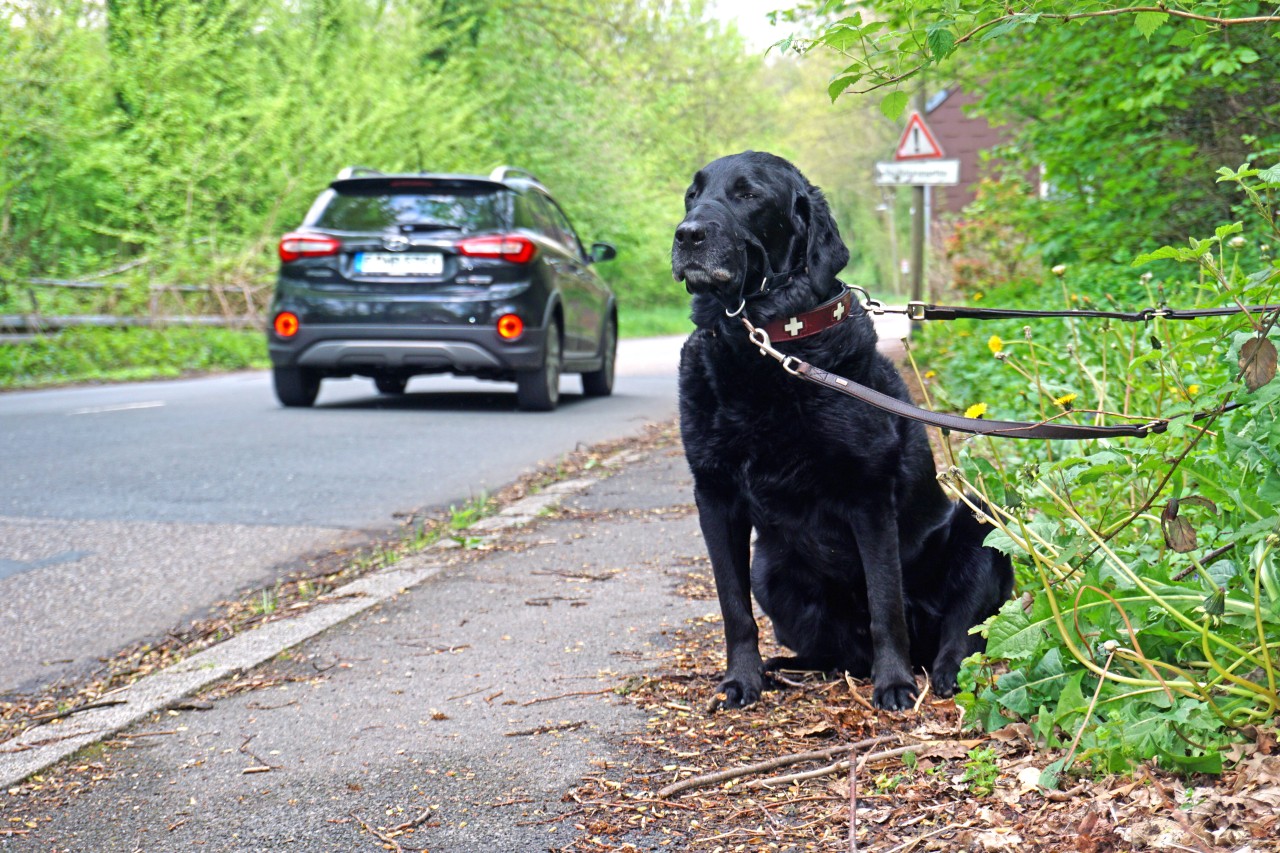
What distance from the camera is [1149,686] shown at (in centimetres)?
251

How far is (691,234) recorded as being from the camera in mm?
3438

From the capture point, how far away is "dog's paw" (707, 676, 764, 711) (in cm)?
342

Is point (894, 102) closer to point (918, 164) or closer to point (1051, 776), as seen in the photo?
point (1051, 776)

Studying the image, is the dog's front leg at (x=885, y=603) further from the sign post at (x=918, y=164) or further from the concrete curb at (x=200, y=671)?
the sign post at (x=918, y=164)

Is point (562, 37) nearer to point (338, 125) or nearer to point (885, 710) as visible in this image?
point (338, 125)

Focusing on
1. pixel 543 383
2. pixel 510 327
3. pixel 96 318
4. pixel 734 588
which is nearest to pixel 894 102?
pixel 734 588

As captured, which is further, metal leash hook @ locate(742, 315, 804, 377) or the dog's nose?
the dog's nose

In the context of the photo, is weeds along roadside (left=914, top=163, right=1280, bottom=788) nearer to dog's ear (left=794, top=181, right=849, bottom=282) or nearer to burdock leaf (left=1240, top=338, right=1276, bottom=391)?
burdock leaf (left=1240, top=338, right=1276, bottom=391)

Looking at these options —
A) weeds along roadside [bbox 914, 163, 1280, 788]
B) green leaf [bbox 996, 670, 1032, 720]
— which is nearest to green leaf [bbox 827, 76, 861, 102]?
weeds along roadside [bbox 914, 163, 1280, 788]

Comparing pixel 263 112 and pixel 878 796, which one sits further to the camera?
pixel 263 112

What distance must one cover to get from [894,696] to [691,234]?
1259 mm

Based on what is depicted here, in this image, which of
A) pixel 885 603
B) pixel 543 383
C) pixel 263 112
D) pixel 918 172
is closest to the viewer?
pixel 885 603

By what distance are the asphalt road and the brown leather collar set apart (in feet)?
8.21

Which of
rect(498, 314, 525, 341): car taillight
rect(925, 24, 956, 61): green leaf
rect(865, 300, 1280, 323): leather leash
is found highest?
rect(925, 24, 956, 61): green leaf
